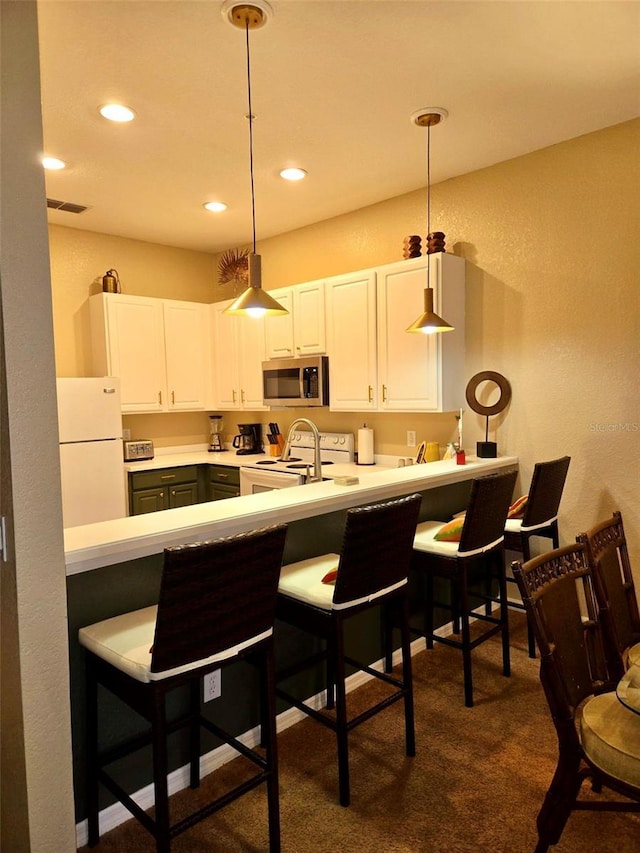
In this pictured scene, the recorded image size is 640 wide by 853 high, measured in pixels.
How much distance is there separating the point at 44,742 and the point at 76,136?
9.34ft

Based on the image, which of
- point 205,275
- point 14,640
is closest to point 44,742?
point 14,640

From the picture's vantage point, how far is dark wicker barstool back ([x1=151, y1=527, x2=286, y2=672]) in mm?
1477

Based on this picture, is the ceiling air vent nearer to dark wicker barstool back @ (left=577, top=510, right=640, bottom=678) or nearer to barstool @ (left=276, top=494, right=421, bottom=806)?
barstool @ (left=276, top=494, right=421, bottom=806)

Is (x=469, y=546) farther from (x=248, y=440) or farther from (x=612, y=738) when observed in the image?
(x=248, y=440)

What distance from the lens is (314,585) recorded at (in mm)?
2125

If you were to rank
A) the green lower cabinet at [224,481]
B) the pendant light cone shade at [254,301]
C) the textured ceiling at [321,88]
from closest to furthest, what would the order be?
the textured ceiling at [321,88] → the pendant light cone shade at [254,301] → the green lower cabinet at [224,481]

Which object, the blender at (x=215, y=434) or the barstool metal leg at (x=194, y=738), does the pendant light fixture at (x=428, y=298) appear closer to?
the barstool metal leg at (x=194, y=738)

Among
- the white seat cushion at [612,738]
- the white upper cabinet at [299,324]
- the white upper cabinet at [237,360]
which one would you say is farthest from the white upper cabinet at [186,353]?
the white seat cushion at [612,738]

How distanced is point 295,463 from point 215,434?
152 centimetres

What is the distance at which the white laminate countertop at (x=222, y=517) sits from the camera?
1805 millimetres

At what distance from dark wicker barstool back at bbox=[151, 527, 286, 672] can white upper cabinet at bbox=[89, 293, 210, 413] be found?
335 centimetres

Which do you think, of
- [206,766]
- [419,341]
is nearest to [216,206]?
[419,341]

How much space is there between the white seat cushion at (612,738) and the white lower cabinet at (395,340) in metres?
2.27

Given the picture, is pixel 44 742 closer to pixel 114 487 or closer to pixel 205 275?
pixel 114 487
